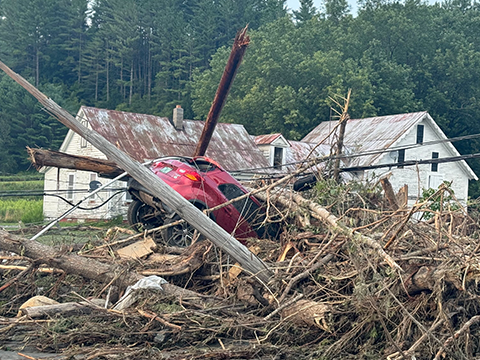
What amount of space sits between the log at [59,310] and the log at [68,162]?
160 inches

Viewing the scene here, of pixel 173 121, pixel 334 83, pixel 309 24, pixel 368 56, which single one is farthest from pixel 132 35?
pixel 173 121

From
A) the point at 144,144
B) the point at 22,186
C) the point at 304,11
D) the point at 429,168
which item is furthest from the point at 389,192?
the point at 304,11

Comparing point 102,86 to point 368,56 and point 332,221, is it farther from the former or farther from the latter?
A: point 332,221

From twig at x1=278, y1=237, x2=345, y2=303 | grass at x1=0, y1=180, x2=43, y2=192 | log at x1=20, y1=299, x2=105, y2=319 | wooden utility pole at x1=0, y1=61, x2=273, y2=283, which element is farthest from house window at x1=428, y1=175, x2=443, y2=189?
log at x1=20, y1=299, x2=105, y2=319

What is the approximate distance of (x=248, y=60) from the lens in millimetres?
51031

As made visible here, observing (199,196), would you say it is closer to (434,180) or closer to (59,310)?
(59,310)

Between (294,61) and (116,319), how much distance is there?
43206 millimetres

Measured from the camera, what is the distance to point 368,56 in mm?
54125

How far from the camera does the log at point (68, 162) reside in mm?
10797

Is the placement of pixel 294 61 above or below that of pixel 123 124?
above

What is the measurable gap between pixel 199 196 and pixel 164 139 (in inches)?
759

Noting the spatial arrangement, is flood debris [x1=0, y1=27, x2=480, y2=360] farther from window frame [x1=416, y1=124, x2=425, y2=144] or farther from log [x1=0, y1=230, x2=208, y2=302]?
window frame [x1=416, y1=124, x2=425, y2=144]

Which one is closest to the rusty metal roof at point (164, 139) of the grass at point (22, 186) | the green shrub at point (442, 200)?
the grass at point (22, 186)

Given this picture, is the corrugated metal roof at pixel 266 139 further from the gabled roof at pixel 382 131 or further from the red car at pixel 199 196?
the red car at pixel 199 196
